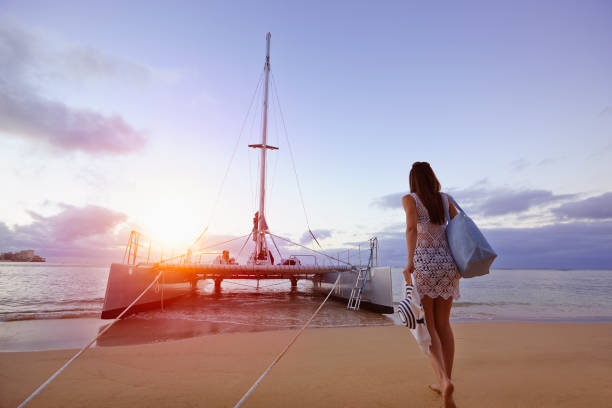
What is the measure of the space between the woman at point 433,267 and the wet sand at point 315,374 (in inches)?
20.1

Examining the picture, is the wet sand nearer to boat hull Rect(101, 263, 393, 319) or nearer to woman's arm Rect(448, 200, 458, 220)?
woman's arm Rect(448, 200, 458, 220)

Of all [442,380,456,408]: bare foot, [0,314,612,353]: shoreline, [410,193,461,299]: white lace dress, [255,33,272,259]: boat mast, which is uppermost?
[255,33,272,259]: boat mast

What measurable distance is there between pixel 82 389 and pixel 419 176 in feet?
11.5

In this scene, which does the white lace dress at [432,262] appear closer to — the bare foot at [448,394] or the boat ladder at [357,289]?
the bare foot at [448,394]

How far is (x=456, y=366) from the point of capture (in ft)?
11.4

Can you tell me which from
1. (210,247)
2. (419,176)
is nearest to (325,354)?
(419,176)

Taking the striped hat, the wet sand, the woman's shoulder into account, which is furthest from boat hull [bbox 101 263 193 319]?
the woman's shoulder

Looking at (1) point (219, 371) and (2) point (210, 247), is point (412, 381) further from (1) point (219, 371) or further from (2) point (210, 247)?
(2) point (210, 247)

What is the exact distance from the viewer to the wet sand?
8.25 ft

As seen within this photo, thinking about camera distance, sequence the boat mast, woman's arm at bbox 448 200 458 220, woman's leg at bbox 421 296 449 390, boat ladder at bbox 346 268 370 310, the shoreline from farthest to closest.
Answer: the boat mast < boat ladder at bbox 346 268 370 310 < the shoreline < woman's arm at bbox 448 200 458 220 < woman's leg at bbox 421 296 449 390

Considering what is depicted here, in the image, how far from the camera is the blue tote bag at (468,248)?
2057mm

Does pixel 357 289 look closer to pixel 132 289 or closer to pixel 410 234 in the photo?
pixel 132 289

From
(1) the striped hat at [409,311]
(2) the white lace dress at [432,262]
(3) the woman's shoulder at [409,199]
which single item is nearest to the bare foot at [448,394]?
(1) the striped hat at [409,311]

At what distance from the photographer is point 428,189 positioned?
7.88 ft
